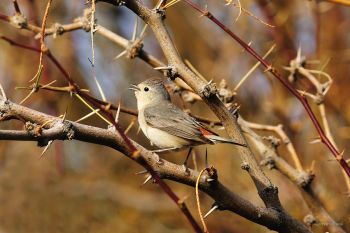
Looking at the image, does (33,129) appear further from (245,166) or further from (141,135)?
(141,135)

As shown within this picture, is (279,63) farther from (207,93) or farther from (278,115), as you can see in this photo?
(207,93)

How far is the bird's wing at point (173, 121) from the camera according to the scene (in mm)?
3443

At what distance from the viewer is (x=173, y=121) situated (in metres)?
3.76

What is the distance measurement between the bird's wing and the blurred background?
5.06 feet

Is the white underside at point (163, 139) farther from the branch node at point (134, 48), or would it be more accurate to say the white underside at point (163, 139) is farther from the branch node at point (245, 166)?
the branch node at point (245, 166)

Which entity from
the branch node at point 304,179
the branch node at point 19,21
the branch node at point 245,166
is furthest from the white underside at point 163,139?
the branch node at point 19,21

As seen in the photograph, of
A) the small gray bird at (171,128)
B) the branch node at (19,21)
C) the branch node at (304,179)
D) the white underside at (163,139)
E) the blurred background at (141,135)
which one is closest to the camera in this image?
the branch node at (19,21)

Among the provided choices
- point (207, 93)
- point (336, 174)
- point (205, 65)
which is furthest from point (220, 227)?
point (207, 93)

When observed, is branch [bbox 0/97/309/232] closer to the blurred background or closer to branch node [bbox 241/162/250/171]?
branch node [bbox 241/162/250/171]

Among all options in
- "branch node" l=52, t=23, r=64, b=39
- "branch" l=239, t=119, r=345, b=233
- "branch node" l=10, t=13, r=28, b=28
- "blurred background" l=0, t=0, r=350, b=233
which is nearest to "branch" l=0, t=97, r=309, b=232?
"branch" l=239, t=119, r=345, b=233

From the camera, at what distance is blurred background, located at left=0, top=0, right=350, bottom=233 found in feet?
17.1

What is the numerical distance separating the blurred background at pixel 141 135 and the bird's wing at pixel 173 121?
1.54m

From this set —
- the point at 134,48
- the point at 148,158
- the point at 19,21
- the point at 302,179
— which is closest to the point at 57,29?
the point at 19,21

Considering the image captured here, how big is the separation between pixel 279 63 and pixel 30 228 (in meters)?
3.74
